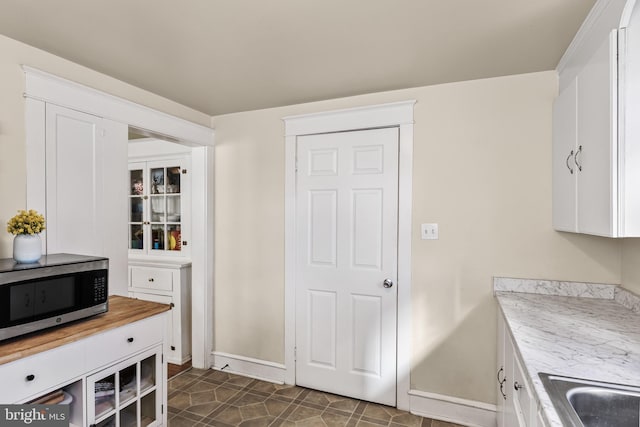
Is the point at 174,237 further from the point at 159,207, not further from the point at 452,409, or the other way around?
the point at 452,409

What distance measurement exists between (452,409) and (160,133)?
2.88 m

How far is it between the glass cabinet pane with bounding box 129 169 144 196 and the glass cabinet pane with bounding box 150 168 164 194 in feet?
0.51

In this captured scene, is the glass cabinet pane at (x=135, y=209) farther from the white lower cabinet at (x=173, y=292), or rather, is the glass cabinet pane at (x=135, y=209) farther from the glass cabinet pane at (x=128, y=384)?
the glass cabinet pane at (x=128, y=384)

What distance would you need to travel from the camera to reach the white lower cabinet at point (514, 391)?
45.4 inches

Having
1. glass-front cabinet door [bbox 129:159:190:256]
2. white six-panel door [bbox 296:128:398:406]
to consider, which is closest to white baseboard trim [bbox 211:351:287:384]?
white six-panel door [bbox 296:128:398:406]

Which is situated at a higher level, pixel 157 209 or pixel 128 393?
pixel 157 209

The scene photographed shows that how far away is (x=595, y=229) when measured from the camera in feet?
4.99

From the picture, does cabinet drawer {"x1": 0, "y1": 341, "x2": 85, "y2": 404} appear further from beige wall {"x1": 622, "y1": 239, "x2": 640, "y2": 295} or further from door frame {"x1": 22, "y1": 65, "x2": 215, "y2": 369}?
beige wall {"x1": 622, "y1": 239, "x2": 640, "y2": 295}

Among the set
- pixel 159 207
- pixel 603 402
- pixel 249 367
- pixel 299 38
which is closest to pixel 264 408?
pixel 249 367

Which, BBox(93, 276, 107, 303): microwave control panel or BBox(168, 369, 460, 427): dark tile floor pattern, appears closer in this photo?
BBox(93, 276, 107, 303): microwave control panel

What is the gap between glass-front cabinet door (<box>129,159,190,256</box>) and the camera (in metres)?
3.55

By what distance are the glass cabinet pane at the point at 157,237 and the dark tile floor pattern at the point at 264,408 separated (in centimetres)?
140

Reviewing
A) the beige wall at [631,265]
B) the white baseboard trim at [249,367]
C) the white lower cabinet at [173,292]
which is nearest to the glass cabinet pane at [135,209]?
the white lower cabinet at [173,292]

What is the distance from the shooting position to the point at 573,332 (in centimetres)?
151
